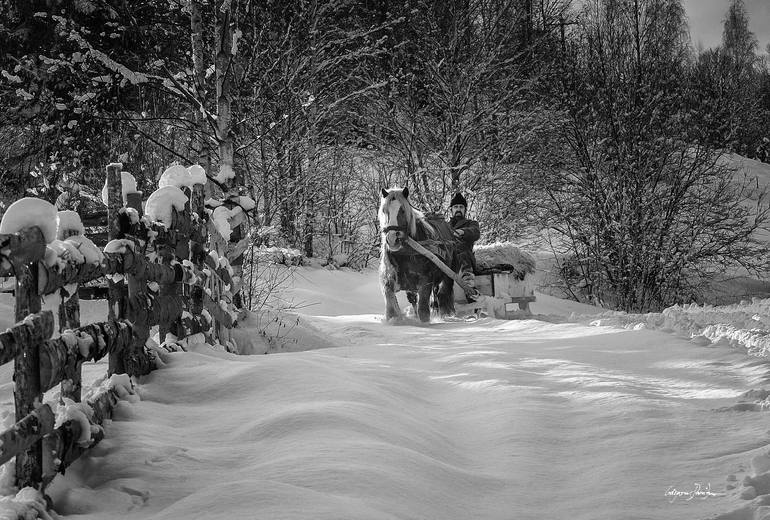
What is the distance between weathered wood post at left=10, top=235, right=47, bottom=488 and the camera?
7.75 feet

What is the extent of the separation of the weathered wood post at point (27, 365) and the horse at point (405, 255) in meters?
7.21

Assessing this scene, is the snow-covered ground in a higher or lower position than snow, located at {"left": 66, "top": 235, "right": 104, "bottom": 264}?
lower

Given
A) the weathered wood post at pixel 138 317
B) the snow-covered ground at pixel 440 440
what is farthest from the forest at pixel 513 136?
the snow-covered ground at pixel 440 440

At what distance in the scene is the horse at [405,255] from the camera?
9.68 m

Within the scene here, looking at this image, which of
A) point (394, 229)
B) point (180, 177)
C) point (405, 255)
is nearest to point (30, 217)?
point (180, 177)

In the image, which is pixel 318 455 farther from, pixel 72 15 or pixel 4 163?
pixel 4 163

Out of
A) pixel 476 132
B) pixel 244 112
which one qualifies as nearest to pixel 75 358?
pixel 244 112

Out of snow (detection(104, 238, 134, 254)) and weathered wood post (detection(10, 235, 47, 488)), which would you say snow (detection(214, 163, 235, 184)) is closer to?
snow (detection(104, 238, 134, 254))

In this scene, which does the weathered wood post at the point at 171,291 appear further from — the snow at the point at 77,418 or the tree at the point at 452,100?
the tree at the point at 452,100

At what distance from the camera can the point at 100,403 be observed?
10.2 feet

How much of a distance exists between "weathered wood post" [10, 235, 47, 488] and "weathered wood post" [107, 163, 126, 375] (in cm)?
111

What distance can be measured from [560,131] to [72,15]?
12.7m
